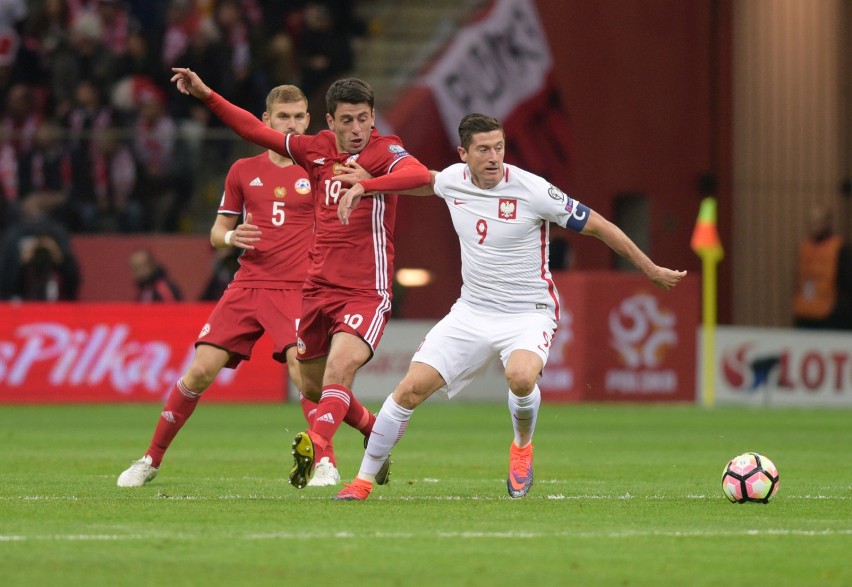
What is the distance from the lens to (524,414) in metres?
9.38

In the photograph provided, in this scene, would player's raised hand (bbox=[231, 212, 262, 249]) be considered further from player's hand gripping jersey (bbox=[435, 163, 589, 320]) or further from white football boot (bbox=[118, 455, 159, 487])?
white football boot (bbox=[118, 455, 159, 487])

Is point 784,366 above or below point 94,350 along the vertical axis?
below

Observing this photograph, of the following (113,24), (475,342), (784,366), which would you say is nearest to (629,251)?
(475,342)

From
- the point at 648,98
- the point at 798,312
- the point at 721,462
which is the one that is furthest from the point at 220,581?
the point at 648,98

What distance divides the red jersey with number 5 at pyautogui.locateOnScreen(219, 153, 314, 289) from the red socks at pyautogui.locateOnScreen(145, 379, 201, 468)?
857mm

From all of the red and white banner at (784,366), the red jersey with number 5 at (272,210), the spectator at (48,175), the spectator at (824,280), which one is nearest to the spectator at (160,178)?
the spectator at (48,175)

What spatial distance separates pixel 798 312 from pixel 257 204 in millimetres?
13882


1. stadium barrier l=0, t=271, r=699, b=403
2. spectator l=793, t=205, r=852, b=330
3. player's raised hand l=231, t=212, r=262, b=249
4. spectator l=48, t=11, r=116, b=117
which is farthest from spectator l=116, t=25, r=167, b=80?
player's raised hand l=231, t=212, r=262, b=249

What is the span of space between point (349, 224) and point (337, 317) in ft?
1.75

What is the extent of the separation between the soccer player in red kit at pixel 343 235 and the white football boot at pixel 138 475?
109 centimetres

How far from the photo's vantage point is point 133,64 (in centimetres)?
2202

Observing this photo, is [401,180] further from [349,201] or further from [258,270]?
[258,270]

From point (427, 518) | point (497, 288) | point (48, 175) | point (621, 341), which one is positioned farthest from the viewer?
point (621, 341)

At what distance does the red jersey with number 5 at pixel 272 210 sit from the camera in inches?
425
